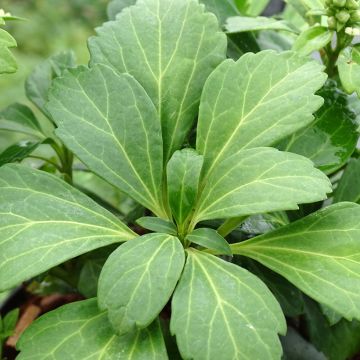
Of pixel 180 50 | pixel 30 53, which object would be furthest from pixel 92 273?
pixel 30 53

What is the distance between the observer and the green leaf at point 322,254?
0.52m

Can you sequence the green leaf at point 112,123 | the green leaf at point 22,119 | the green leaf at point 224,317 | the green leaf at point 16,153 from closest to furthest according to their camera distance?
the green leaf at point 224,317 → the green leaf at point 112,123 → the green leaf at point 16,153 → the green leaf at point 22,119

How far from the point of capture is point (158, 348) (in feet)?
1.75

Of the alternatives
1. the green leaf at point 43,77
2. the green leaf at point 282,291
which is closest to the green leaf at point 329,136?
the green leaf at point 282,291

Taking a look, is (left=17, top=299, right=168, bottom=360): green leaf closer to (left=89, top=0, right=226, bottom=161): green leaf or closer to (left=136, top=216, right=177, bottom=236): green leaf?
(left=136, top=216, right=177, bottom=236): green leaf

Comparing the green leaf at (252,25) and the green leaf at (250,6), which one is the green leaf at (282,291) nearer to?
the green leaf at (252,25)

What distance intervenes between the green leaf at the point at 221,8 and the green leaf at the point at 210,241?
0.36 metres

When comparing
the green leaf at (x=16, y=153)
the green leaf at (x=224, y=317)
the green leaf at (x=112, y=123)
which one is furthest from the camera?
the green leaf at (x=16, y=153)

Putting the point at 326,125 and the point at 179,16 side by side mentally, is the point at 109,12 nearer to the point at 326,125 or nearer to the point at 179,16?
the point at 179,16

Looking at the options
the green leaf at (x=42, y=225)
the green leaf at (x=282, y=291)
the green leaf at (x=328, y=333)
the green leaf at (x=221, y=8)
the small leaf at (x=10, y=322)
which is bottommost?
the green leaf at (x=328, y=333)

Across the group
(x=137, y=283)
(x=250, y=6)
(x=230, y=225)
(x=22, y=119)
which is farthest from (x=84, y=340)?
(x=250, y=6)

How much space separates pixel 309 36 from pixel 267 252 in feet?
0.85

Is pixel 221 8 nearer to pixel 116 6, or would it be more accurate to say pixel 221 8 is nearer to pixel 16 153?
pixel 116 6

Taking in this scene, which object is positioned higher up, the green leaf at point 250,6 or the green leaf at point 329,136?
the green leaf at point 250,6
